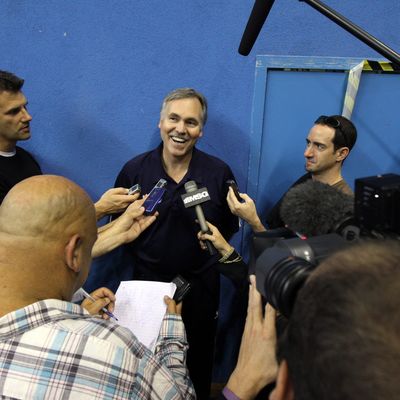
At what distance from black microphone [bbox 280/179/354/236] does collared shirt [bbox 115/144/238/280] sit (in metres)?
0.71

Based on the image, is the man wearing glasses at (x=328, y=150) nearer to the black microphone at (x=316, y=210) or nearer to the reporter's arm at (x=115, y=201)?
the reporter's arm at (x=115, y=201)

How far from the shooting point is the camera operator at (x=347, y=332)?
30cm

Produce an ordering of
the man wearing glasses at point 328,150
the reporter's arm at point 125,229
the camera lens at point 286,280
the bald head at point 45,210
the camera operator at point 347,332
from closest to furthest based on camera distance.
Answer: the camera operator at point 347,332 < the camera lens at point 286,280 < the bald head at point 45,210 < the reporter's arm at point 125,229 < the man wearing glasses at point 328,150

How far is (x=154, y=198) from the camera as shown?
4.78ft

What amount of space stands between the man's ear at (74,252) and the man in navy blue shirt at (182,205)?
0.75m

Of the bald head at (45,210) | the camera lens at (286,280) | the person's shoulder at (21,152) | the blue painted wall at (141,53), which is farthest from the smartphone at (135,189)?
the camera lens at (286,280)

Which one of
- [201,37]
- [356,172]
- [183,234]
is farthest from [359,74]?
[183,234]

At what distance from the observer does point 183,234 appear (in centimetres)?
151

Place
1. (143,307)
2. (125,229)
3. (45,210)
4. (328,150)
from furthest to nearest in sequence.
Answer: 1. (328,150)
2. (125,229)
3. (143,307)
4. (45,210)

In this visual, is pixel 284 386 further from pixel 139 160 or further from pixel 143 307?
pixel 139 160

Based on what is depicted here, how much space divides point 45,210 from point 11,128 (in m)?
0.97

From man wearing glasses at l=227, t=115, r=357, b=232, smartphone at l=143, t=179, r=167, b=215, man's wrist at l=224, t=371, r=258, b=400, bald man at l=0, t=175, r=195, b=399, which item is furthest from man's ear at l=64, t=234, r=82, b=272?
man wearing glasses at l=227, t=115, r=357, b=232

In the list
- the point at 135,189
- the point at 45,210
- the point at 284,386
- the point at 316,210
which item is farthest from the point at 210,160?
the point at 284,386

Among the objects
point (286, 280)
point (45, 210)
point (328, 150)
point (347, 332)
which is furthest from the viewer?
point (328, 150)
